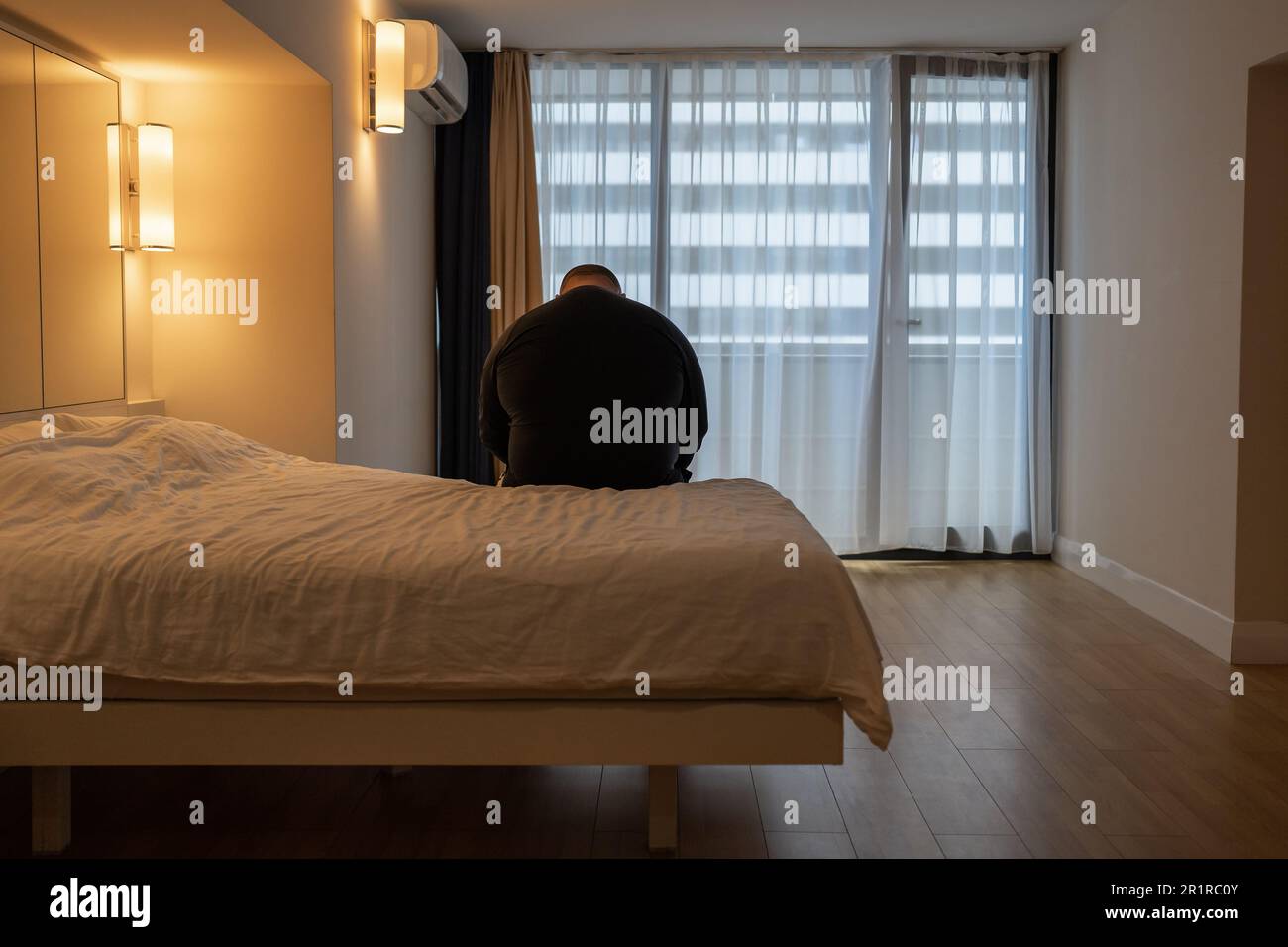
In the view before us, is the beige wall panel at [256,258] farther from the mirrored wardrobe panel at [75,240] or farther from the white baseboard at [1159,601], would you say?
the white baseboard at [1159,601]

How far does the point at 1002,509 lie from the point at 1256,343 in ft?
6.55

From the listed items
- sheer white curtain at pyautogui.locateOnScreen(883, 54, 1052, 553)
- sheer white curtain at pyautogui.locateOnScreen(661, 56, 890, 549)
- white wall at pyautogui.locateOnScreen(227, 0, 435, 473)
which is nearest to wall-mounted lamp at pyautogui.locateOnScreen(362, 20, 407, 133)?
Answer: white wall at pyautogui.locateOnScreen(227, 0, 435, 473)

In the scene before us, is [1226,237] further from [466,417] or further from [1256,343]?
[466,417]

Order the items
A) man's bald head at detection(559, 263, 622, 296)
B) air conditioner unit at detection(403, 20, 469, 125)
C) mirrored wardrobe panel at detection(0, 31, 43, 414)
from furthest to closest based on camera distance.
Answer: air conditioner unit at detection(403, 20, 469, 125)
man's bald head at detection(559, 263, 622, 296)
mirrored wardrobe panel at detection(0, 31, 43, 414)

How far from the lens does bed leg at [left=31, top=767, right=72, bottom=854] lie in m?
2.22

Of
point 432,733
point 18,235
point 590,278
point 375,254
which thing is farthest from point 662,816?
point 375,254

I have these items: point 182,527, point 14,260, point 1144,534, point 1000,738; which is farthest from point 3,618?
point 1144,534

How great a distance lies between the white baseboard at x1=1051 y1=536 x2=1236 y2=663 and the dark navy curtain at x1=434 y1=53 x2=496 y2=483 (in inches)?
109

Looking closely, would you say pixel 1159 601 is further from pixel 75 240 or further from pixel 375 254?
pixel 75 240

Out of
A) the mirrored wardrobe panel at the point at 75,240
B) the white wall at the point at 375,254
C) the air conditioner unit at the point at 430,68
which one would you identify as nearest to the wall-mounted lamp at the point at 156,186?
the mirrored wardrobe panel at the point at 75,240

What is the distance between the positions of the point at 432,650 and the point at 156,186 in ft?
7.70

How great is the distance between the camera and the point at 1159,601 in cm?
434

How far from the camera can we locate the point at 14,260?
305 centimetres

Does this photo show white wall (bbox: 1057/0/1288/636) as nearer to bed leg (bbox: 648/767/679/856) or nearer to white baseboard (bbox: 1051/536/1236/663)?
white baseboard (bbox: 1051/536/1236/663)
